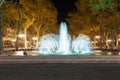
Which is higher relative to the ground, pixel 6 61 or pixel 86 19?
pixel 86 19

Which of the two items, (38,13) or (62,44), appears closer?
(62,44)

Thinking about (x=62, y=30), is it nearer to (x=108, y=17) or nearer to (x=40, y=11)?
(x=108, y=17)

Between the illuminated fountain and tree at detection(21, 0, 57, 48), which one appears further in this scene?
tree at detection(21, 0, 57, 48)

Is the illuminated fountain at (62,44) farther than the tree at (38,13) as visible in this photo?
No

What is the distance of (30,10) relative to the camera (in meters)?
76.0

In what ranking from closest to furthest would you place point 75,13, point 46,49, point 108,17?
point 46,49, point 108,17, point 75,13

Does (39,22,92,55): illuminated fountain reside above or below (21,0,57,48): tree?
below

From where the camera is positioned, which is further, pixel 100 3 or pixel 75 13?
pixel 75 13

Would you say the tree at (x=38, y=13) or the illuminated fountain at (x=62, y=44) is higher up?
the tree at (x=38, y=13)

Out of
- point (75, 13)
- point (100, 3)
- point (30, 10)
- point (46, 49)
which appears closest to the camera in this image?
point (100, 3)

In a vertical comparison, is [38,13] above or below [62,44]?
above

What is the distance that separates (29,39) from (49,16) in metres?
36.1
